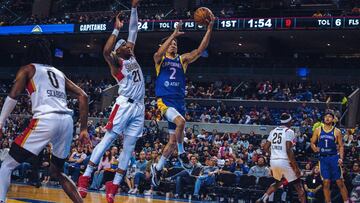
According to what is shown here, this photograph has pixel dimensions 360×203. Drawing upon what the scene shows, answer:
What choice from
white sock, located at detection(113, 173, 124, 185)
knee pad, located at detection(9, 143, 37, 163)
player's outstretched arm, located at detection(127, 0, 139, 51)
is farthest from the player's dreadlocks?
white sock, located at detection(113, 173, 124, 185)

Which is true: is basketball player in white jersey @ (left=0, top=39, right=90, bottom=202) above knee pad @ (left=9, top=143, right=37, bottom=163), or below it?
above

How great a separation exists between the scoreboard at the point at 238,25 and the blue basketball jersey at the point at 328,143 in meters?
13.3

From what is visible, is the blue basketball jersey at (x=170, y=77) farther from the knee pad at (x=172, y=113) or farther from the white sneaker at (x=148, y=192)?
the white sneaker at (x=148, y=192)

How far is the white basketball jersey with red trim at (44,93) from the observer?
610 cm

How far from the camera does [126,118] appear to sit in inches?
316

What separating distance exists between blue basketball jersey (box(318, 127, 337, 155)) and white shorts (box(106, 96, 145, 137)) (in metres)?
4.70

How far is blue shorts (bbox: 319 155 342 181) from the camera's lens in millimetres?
11102

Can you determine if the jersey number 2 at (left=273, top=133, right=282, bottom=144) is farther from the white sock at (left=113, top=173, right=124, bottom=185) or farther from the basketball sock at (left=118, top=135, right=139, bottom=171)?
the white sock at (left=113, top=173, right=124, bottom=185)

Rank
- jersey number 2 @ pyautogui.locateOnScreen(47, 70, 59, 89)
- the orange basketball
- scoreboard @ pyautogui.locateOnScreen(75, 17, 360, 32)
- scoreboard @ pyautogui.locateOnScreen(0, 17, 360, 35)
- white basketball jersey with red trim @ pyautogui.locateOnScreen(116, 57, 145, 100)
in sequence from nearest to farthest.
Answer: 1. jersey number 2 @ pyautogui.locateOnScreen(47, 70, 59, 89)
2. white basketball jersey with red trim @ pyautogui.locateOnScreen(116, 57, 145, 100)
3. the orange basketball
4. scoreboard @ pyautogui.locateOnScreen(75, 17, 360, 32)
5. scoreboard @ pyautogui.locateOnScreen(0, 17, 360, 35)

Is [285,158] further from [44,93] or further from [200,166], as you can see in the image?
[44,93]

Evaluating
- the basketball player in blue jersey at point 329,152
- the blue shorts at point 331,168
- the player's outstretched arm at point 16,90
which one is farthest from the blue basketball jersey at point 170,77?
the blue shorts at point 331,168

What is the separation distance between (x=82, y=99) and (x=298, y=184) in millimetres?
5973

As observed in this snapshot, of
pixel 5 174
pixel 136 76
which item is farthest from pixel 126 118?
pixel 5 174

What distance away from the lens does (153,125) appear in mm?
23469
